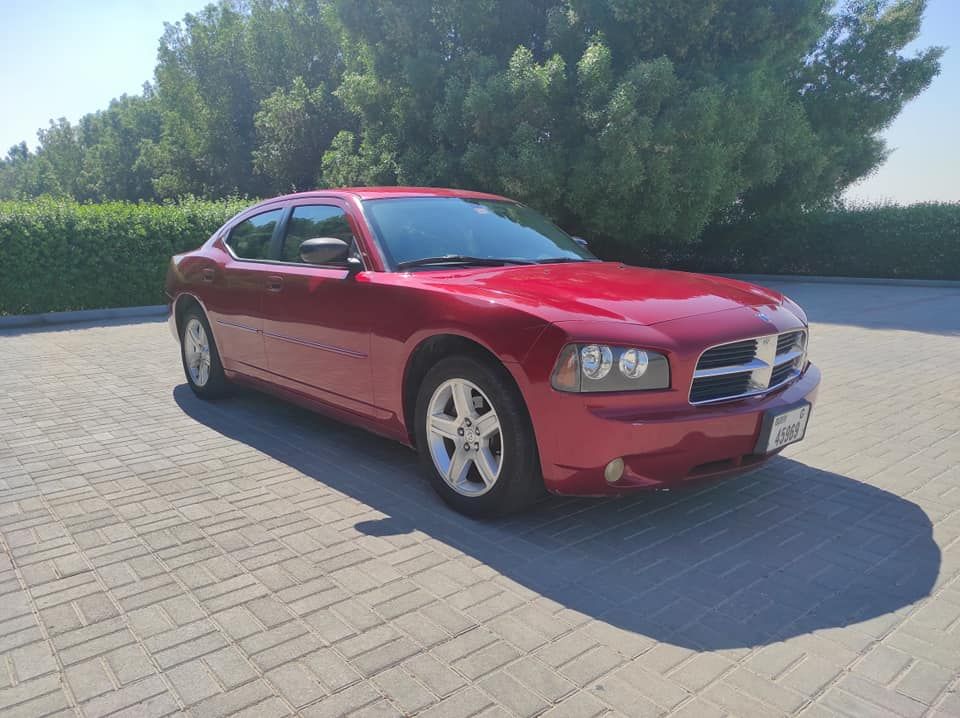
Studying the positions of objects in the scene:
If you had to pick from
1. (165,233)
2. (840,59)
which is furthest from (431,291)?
(840,59)

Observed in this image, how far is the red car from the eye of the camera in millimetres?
3219

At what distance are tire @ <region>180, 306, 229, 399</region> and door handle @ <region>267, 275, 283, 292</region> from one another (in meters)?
1.15

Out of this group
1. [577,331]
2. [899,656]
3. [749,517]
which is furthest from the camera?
[749,517]

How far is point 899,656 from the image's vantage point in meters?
2.55

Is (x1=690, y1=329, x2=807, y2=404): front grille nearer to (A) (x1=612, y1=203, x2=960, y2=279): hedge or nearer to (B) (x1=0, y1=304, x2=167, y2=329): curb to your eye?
(B) (x1=0, y1=304, x2=167, y2=329): curb

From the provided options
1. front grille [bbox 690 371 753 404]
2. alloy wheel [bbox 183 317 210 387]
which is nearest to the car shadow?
front grille [bbox 690 371 753 404]

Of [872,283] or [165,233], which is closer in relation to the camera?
[165,233]

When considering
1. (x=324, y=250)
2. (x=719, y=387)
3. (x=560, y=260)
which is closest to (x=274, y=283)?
(x=324, y=250)

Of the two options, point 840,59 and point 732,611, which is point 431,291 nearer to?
point 732,611

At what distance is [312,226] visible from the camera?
4895 millimetres

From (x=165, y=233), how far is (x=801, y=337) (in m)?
11.6

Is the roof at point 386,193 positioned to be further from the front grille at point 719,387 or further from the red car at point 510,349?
the front grille at point 719,387

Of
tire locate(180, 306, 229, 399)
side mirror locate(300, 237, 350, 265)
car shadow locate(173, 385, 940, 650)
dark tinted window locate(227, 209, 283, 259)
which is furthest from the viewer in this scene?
tire locate(180, 306, 229, 399)

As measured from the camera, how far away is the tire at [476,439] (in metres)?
3.40
